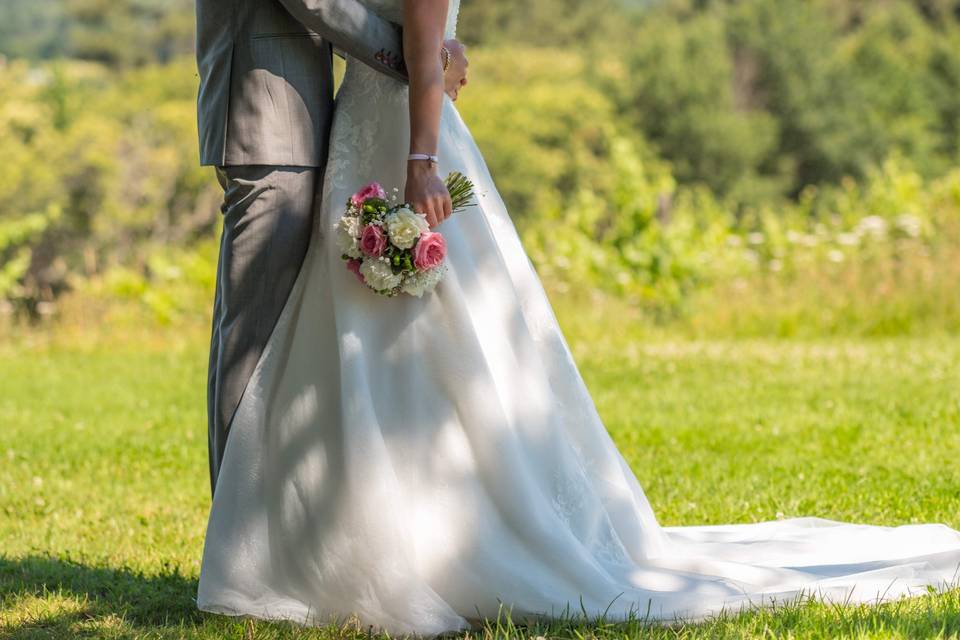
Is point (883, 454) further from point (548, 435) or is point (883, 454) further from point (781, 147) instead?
point (781, 147)

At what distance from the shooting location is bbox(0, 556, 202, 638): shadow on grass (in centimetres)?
355

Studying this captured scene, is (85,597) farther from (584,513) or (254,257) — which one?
(584,513)

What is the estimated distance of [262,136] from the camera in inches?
136

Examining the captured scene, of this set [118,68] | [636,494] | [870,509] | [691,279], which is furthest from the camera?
[118,68]

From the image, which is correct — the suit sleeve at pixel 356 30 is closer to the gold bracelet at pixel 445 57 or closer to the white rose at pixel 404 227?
the gold bracelet at pixel 445 57

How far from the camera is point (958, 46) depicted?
46.4 metres

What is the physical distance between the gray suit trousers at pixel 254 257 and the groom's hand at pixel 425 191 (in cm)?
33

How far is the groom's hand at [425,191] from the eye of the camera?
11.1 feet

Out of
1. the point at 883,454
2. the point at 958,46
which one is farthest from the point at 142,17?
the point at 883,454

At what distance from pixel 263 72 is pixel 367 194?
1.43 ft

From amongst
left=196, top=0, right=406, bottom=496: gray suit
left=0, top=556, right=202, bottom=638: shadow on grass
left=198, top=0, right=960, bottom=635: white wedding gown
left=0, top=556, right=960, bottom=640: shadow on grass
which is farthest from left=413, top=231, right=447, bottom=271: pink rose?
left=0, top=556, right=202, bottom=638: shadow on grass

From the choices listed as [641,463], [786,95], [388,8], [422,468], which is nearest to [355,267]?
[422,468]

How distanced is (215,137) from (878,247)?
33.6 feet

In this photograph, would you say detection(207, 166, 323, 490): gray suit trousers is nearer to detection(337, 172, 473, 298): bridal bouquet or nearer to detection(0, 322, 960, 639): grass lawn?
detection(337, 172, 473, 298): bridal bouquet
